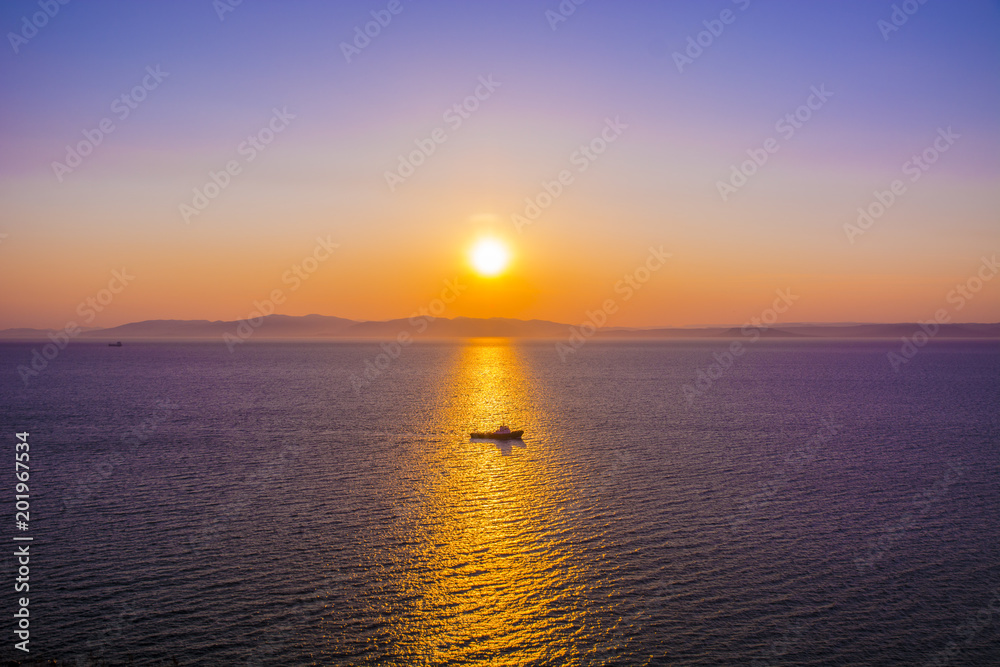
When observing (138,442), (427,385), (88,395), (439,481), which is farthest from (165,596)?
(427,385)

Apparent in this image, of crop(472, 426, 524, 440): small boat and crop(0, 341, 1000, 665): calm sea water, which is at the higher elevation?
crop(472, 426, 524, 440): small boat

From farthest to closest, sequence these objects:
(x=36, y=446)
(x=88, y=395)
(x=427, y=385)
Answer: (x=427, y=385) < (x=88, y=395) < (x=36, y=446)

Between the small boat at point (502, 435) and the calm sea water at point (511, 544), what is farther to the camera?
the small boat at point (502, 435)

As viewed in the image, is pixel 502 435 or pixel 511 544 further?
pixel 502 435

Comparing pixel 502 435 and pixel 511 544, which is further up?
pixel 502 435

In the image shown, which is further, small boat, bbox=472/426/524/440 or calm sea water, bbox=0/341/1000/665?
small boat, bbox=472/426/524/440

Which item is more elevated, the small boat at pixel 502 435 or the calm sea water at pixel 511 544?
the small boat at pixel 502 435

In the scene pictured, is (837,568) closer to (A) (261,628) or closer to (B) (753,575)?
(B) (753,575)

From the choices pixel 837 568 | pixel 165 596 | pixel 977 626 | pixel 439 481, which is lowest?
pixel 977 626
